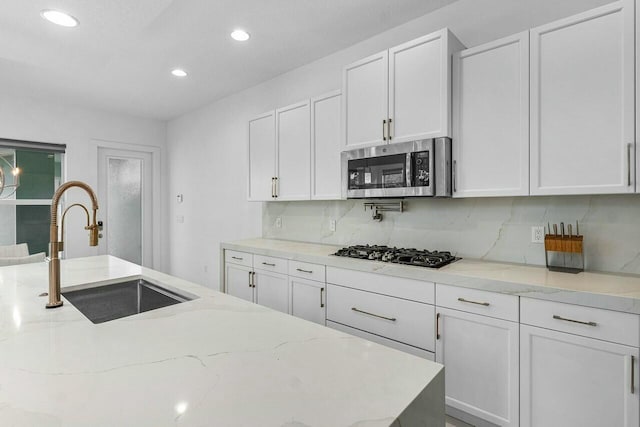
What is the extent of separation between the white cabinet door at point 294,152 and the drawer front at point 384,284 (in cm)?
87

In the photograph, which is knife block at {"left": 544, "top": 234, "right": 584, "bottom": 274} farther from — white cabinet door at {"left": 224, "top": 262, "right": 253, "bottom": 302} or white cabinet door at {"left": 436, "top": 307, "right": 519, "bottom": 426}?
white cabinet door at {"left": 224, "top": 262, "right": 253, "bottom": 302}

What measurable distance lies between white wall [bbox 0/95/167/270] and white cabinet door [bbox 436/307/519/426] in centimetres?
476

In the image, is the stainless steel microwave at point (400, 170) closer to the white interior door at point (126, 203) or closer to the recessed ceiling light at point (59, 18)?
the recessed ceiling light at point (59, 18)

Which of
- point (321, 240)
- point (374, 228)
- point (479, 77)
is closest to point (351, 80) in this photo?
point (479, 77)

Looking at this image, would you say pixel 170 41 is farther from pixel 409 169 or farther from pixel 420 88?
pixel 409 169

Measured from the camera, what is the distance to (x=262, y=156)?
3.32 m

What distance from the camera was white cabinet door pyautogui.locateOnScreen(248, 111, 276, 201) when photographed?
10.6 feet

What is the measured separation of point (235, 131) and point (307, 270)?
235 cm

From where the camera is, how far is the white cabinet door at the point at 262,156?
3.22m

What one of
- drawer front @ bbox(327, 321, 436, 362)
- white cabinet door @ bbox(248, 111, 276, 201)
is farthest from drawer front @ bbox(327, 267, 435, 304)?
white cabinet door @ bbox(248, 111, 276, 201)

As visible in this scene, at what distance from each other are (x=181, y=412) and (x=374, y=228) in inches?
88.8

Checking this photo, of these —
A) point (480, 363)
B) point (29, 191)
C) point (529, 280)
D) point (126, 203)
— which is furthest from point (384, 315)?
point (29, 191)

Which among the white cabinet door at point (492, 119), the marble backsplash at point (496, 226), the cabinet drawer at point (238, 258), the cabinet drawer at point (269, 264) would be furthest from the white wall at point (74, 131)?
the white cabinet door at point (492, 119)

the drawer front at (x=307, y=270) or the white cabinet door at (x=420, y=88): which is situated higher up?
the white cabinet door at (x=420, y=88)
